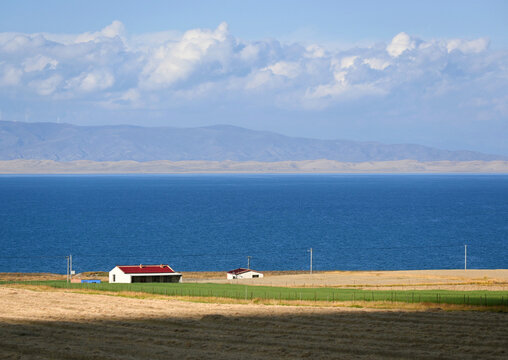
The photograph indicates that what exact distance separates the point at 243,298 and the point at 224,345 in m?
18.3

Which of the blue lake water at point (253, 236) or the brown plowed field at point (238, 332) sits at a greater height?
the brown plowed field at point (238, 332)

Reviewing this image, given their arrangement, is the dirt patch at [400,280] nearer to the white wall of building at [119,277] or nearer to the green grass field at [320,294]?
the green grass field at [320,294]

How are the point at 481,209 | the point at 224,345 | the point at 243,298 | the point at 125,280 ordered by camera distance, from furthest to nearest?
the point at 481,209 < the point at 125,280 < the point at 243,298 < the point at 224,345

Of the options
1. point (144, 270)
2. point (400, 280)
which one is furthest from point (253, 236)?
point (400, 280)

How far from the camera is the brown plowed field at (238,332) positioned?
28.0 meters

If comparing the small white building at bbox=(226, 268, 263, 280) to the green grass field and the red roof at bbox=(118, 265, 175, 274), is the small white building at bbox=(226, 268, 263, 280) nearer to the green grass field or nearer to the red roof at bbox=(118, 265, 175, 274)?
the red roof at bbox=(118, 265, 175, 274)

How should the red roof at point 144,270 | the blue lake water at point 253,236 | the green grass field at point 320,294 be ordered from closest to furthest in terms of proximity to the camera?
the green grass field at point 320,294
the red roof at point 144,270
the blue lake water at point 253,236

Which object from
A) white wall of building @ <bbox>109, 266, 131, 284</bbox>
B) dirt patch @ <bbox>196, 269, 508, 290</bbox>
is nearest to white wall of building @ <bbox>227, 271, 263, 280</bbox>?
dirt patch @ <bbox>196, 269, 508, 290</bbox>

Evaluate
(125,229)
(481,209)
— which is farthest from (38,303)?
(481,209)

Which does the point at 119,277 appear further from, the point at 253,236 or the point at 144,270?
the point at 253,236

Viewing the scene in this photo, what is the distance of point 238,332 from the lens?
32.8 m

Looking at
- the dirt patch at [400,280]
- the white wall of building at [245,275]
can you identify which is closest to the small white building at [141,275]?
the dirt patch at [400,280]

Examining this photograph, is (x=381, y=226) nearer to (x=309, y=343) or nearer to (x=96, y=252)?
(x=96, y=252)

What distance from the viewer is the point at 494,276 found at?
225 ft
